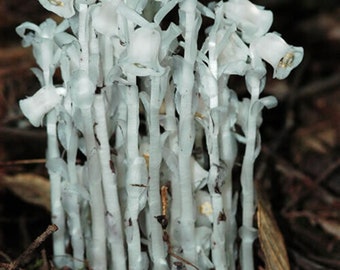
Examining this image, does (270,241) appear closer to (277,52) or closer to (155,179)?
(155,179)

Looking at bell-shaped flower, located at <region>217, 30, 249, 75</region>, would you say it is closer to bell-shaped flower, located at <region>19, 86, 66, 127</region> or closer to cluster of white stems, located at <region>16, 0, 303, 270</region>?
cluster of white stems, located at <region>16, 0, 303, 270</region>

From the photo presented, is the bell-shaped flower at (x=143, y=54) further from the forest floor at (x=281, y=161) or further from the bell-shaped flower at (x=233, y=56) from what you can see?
the forest floor at (x=281, y=161)

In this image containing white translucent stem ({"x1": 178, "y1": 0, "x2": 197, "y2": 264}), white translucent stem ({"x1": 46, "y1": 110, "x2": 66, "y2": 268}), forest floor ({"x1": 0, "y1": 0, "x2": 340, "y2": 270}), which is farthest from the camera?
forest floor ({"x1": 0, "y1": 0, "x2": 340, "y2": 270})

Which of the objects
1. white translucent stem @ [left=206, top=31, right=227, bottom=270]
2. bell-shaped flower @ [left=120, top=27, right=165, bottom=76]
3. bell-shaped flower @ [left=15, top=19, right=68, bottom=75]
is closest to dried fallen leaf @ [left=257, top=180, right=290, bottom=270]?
white translucent stem @ [left=206, top=31, right=227, bottom=270]

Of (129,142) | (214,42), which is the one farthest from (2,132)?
(214,42)

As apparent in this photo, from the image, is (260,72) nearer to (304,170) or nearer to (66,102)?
(66,102)

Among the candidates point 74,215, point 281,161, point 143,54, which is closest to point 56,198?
point 74,215

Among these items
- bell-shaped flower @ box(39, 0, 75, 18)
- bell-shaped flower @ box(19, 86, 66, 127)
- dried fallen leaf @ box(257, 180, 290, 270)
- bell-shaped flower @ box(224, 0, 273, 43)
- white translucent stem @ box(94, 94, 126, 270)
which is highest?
bell-shaped flower @ box(39, 0, 75, 18)
